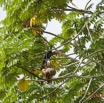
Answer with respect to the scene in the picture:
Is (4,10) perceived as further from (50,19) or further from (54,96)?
(54,96)

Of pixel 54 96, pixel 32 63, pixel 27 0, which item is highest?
pixel 27 0

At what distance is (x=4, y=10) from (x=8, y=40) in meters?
0.33

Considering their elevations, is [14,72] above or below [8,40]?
below

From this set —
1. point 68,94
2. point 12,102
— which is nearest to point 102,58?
point 68,94

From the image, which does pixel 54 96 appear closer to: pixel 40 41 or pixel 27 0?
pixel 40 41

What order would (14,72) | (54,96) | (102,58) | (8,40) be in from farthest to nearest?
(102,58), (54,96), (8,40), (14,72)

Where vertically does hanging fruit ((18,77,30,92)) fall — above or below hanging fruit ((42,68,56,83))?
below

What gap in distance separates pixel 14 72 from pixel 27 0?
0.59m

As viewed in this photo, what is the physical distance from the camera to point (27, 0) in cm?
284

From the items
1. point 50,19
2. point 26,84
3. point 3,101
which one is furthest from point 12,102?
point 50,19

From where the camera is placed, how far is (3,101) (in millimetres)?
3340

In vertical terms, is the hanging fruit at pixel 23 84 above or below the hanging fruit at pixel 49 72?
below

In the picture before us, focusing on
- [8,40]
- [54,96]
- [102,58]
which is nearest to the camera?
[8,40]

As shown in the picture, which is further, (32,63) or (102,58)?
(102,58)
